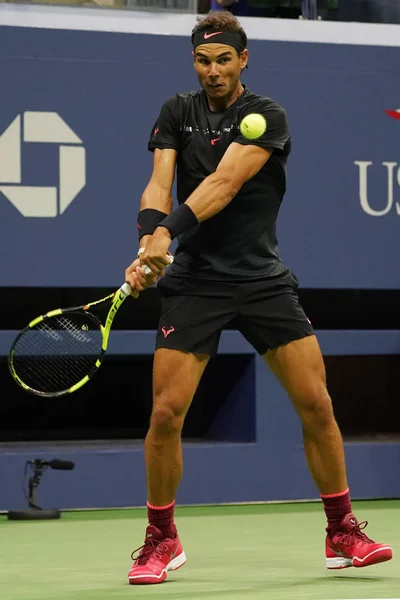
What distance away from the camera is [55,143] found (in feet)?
24.7

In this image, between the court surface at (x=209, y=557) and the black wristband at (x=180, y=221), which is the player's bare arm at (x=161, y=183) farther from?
the court surface at (x=209, y=557)

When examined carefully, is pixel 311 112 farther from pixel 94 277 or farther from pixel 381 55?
pixel 94 277

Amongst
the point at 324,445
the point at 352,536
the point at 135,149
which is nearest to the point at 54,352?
the point at 135,149

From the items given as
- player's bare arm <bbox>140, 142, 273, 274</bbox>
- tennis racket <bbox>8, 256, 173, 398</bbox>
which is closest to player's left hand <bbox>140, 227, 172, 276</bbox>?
player's bare arm <bbox>140, 142, 273, 274</bbox>

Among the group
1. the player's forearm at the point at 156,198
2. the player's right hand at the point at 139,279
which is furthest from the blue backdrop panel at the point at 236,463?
the player's right hand at the point at 139,279

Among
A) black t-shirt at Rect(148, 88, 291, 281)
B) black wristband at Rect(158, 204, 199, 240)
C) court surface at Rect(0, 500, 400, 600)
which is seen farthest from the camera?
black t-shirt at Rect(148, 88, 291, 281)

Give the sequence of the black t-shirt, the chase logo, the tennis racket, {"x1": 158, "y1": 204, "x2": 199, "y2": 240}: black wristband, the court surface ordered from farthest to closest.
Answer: the chase logo → the tennis racket → the black t-shirt → {"x1": 158, "y1": 204, "x2": 199, "y2": 240}: black wristband → the court surface

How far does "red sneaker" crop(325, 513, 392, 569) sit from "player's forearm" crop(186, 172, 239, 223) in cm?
119

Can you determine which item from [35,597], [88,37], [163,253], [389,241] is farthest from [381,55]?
[35,597]

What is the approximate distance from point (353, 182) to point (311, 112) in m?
0.49

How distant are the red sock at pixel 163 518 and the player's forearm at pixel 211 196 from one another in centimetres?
102

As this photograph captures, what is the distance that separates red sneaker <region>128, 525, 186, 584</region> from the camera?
4508mm

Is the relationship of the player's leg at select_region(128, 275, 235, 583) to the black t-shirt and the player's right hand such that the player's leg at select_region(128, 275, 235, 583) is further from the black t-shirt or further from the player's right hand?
the player's right hand

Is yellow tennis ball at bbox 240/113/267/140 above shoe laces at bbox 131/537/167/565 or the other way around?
above
